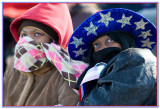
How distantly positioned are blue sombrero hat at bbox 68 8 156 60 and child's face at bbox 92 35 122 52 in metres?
0.05

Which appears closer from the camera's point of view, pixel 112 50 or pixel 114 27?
pixel 112 50

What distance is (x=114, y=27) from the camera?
Answer: 2.20 metres

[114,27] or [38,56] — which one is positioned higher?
[114,27]

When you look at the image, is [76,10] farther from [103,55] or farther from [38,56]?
[103,55]

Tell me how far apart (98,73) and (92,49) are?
1.38 ft

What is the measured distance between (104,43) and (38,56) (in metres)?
0.70

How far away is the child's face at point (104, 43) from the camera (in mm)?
2141

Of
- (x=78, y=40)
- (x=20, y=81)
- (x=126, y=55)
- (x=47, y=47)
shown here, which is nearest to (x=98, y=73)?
(x=126, y=55)

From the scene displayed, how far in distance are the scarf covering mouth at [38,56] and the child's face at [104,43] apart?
234mm

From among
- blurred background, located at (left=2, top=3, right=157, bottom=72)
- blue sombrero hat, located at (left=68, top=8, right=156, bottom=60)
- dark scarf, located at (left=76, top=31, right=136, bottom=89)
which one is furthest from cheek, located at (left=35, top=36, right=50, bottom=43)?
blurred background, located at (left=2, top=3, right=157, bottom=72)

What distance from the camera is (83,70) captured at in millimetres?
2326

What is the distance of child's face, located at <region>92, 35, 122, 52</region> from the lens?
2.14m

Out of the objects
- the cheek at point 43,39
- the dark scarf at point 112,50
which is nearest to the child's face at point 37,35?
the cheek at point 43,39

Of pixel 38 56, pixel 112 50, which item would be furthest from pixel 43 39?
pixel 112 50
